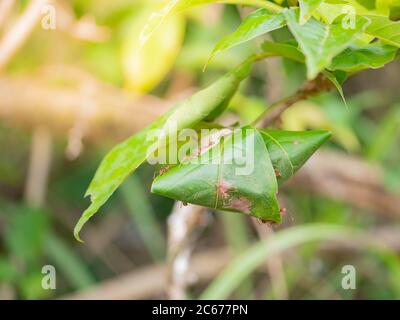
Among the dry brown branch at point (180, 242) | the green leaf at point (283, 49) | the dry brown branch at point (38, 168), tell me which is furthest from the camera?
the dry brown branch at point (38, 168)

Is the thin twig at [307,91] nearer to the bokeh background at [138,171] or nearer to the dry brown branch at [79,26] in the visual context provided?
the bokeh background at [138,171]

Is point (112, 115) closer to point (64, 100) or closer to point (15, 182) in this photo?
point (64, 100)

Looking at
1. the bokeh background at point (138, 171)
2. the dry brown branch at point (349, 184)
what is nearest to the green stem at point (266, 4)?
the bokeh background at point (138, 171)

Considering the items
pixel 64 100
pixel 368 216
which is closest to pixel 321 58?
pixel 64 100

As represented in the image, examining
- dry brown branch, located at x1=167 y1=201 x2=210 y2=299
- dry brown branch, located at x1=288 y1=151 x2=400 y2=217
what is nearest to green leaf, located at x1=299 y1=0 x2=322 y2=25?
dry brown branch, located at x1=167 y1=201 x2=210 y2=299

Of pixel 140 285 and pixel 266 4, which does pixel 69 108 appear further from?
pixel 266 4

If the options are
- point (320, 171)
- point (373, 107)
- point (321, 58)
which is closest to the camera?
point (321, 58)

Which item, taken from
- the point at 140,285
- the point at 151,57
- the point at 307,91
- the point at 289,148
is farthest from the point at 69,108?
the point at 289,148
